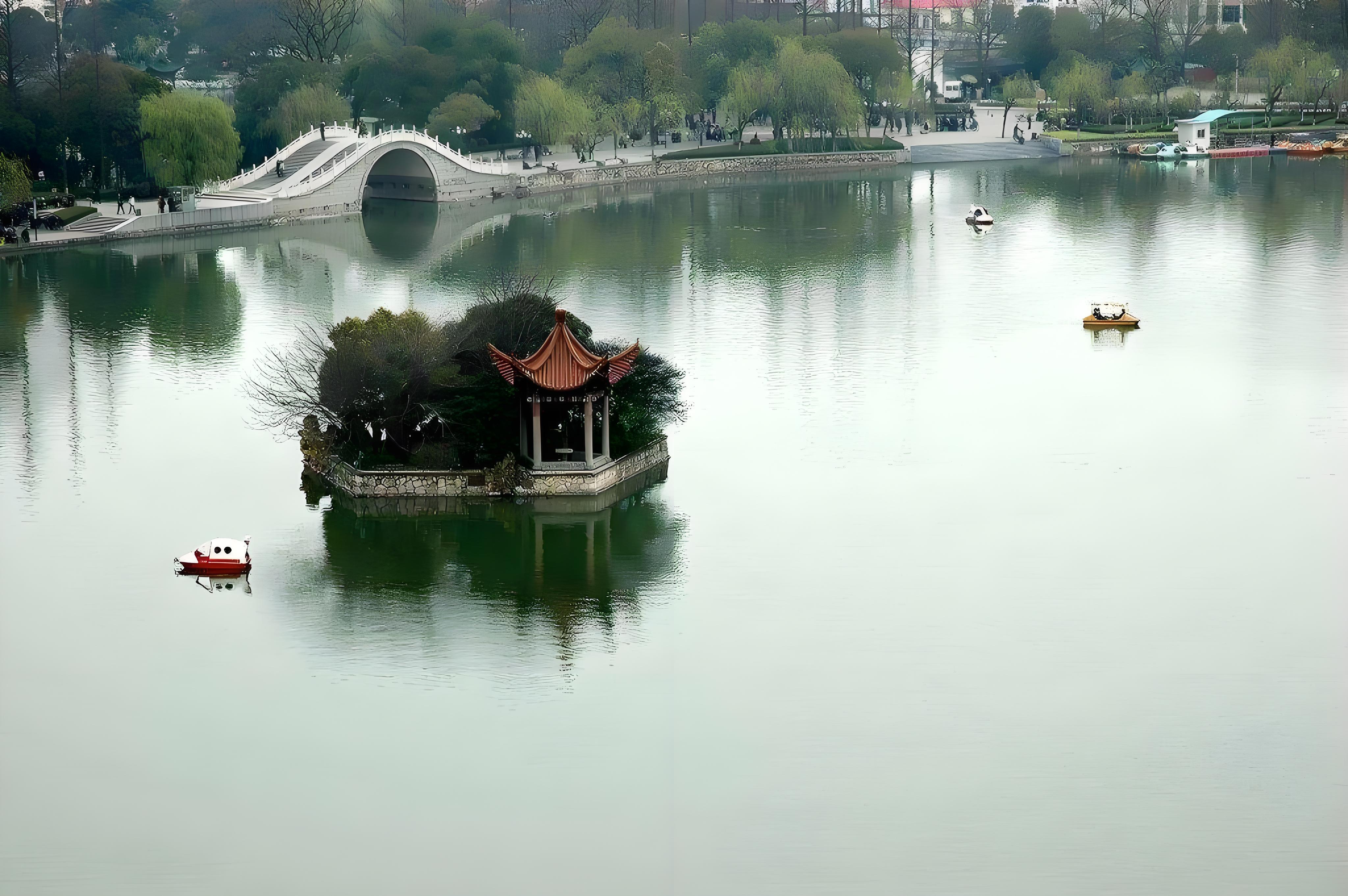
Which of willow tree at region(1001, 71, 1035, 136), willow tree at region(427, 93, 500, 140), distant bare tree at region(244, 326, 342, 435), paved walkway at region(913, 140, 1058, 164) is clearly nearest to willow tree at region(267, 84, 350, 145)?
willow tree at region(427, 93, 500, 140)

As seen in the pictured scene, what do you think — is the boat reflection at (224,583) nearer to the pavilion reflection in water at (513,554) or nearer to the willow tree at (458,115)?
the pavilion reflection in water at (513,554)

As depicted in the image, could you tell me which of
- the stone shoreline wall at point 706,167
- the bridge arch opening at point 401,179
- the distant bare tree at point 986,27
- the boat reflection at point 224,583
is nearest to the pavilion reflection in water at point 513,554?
the boat reflection at point 224,583

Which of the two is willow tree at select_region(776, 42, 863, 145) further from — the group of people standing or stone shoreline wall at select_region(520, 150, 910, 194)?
the group of people standing

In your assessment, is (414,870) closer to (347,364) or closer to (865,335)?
(347,364)

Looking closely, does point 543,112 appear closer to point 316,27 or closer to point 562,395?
point 316,27

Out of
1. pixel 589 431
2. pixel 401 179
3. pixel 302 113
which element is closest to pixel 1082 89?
pixel 401 179
